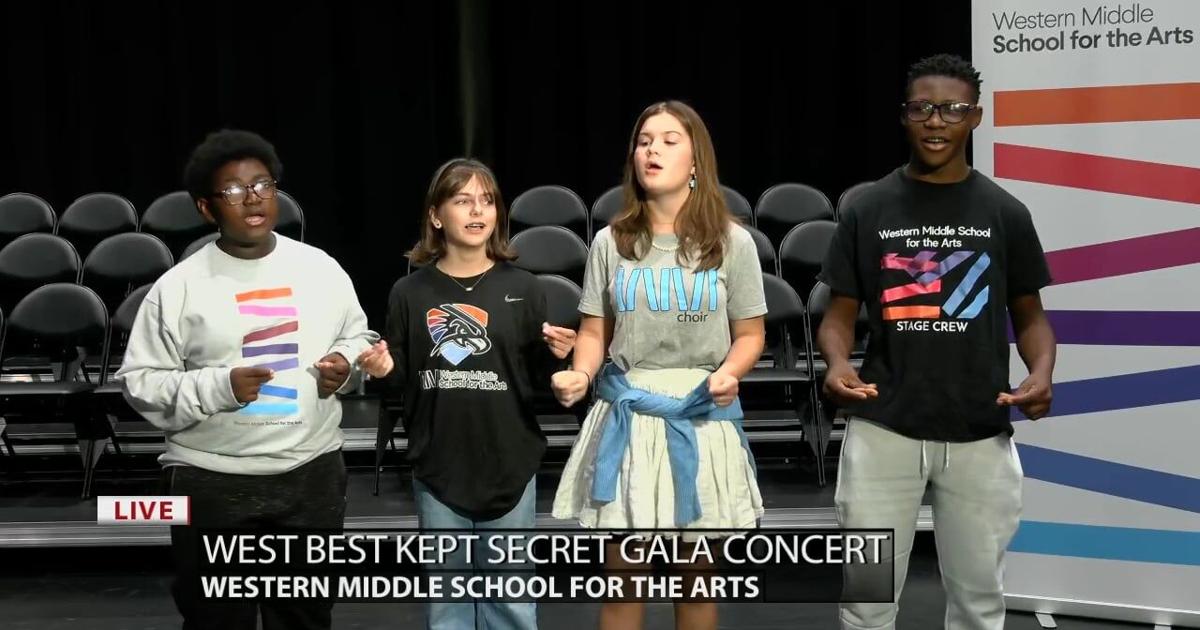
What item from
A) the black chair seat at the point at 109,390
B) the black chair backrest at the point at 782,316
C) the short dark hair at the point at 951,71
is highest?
the short dark hair at the point at 951,71

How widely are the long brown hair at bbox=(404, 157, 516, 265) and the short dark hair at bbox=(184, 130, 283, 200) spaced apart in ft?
1.32

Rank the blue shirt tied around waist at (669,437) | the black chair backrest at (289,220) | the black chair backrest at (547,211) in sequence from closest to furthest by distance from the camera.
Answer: the blue shirt tied around waist at (669,437) < the black chair backrest at (289,220) < the black chair backrest at (547,211)

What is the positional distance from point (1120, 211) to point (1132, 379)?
1.59ft

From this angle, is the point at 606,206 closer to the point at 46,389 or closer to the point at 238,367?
the point at 46,389

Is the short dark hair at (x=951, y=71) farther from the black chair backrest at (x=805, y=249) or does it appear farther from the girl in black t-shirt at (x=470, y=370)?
the black chair backrest at (x=805, y=249)

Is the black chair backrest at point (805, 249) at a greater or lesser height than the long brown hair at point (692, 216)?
Answer: lesser

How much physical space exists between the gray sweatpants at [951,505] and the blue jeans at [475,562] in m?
0.72

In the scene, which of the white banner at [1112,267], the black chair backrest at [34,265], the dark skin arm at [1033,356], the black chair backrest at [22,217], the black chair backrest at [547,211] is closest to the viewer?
the dark skin arm at [1033,356]

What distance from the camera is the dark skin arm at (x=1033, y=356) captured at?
2414 millimetres

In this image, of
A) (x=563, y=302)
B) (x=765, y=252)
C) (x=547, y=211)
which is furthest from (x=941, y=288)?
(x=547, y=211)

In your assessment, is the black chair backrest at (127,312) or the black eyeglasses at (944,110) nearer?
the black eyeglasses at (944,110)

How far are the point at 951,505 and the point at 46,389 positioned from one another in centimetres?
356

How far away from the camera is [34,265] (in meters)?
5.54

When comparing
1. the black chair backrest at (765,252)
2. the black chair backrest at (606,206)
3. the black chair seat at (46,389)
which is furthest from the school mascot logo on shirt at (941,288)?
the black chair backrest at (606,206)
